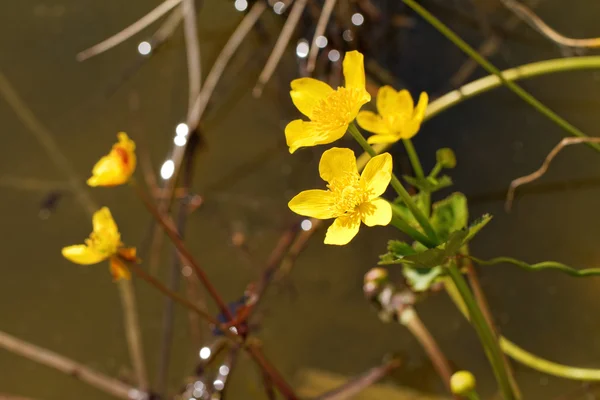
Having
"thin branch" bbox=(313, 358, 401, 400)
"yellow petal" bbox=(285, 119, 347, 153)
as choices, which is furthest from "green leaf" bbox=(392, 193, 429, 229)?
"thin branch" bbox=(313, 358, 401, 400)

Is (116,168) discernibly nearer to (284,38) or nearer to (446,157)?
(446,157)

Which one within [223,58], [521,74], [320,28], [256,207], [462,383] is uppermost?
[223,58]

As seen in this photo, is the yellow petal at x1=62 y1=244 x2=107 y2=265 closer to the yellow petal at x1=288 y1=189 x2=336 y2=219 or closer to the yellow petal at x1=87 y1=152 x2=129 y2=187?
the yellow petal at x1=87 y1=152 x2=129 y2=187

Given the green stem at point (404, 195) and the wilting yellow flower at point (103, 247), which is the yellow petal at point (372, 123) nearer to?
the green stem at point (404, 195)

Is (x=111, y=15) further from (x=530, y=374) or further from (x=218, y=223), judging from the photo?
(x=530, y=374)

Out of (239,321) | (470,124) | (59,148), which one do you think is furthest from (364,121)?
(59,148)

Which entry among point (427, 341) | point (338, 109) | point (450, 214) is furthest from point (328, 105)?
point (427, 341)
